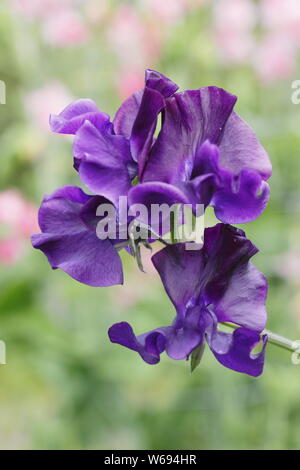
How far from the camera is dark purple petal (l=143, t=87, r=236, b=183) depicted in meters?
0.42

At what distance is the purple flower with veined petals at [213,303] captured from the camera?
16.7 inches

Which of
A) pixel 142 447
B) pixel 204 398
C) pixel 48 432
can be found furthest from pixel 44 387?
→ pixel 204 398

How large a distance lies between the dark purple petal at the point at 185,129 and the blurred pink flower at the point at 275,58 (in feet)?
3.44

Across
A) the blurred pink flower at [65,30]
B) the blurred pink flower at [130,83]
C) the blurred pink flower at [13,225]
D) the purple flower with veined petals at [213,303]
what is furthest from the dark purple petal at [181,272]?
the blurred pink flower at [65,30]

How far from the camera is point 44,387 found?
134 cm

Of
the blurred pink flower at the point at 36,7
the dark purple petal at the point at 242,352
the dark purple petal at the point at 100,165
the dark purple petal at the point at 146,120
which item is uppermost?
the blurred pink flower at the point at 36,7

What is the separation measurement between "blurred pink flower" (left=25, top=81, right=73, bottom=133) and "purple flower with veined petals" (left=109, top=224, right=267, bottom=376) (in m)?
0.90

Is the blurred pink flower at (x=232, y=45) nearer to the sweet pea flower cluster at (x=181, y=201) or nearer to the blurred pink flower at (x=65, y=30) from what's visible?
the blurred pink flower at (x=65, y=30)

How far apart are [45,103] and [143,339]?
0.93 meters

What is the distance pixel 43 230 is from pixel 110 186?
0.20 ft

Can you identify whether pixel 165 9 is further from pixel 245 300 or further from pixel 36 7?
pixel 245 300

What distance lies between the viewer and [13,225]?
124 cm
